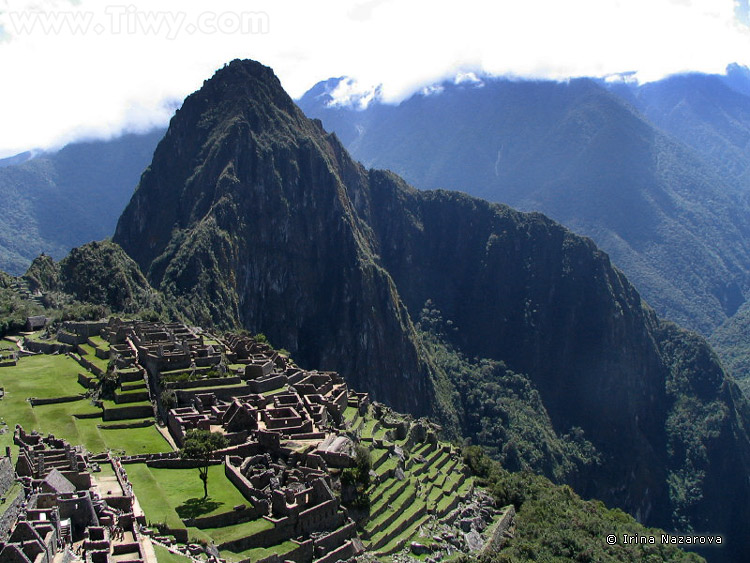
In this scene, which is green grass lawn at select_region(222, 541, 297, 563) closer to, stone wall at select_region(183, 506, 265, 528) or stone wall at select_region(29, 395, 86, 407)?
stone wall at select_region(183, 506, 265, 528)

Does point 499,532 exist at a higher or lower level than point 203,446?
lower

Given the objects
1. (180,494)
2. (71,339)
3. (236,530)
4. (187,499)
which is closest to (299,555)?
(236,530)

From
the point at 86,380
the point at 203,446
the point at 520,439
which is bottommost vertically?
the point at 520,439

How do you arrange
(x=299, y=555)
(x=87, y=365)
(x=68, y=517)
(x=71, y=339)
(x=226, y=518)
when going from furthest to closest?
1. (x=71, y=339)
2. (x=87, y=365)
3. (x=226, y=518)
4. (x=299, y=555)
5. (x=68, y=517)

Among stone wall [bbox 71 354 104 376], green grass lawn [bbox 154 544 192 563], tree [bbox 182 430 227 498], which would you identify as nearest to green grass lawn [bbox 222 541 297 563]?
green grass lawn [bbox 154 544 192 563]

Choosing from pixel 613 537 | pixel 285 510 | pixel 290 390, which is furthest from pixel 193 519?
pixel 613 537

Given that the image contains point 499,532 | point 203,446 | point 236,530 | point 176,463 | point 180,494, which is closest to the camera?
point 236,530

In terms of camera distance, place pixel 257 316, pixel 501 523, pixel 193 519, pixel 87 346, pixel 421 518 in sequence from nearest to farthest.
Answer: pixel 193 519, pixel 421 518, pixel 501 523, pixel 87 346, pixel 257 316

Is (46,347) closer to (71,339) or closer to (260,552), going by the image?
(71,339)

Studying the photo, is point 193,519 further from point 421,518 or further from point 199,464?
point 421,518
